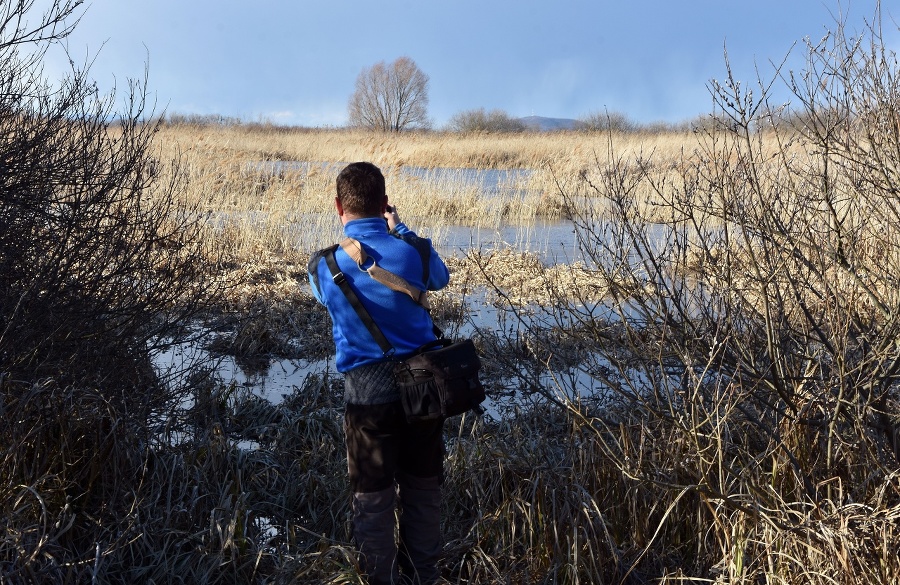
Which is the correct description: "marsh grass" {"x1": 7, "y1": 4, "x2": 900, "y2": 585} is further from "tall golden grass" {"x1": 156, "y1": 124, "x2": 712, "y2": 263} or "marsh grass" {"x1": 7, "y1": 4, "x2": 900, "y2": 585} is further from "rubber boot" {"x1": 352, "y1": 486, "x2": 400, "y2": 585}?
"tall golden grass" {"x1": 156, "y1": 124, "x2": 712, "y2": 263}

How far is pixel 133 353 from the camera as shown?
431cm

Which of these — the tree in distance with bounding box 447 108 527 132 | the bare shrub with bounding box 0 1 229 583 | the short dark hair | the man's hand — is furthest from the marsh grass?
the tree in distance with bounding box 447 108 527 132

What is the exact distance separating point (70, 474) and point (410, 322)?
1.61 meters

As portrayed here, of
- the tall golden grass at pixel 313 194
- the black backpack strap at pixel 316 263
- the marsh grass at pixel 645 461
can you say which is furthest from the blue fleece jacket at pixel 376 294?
the tall golden grass at pixel 313 194

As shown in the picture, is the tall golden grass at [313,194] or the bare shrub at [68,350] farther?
the tall golden grass at [313,194]

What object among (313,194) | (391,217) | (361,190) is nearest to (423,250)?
(391,217)

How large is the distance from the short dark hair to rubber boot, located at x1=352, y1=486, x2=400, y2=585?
101 cm

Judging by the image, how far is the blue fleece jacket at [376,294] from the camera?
106 inches

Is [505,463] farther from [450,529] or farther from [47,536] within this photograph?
[47,536]

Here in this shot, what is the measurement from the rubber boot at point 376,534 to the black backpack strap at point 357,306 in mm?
544

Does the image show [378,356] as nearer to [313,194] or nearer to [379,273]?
[379,273]

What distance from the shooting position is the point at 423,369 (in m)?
2.64

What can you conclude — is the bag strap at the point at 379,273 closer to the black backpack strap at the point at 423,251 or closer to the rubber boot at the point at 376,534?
the black backpack strap at the point at 423,251

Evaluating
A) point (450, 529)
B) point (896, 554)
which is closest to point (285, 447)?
point (450, 529)
